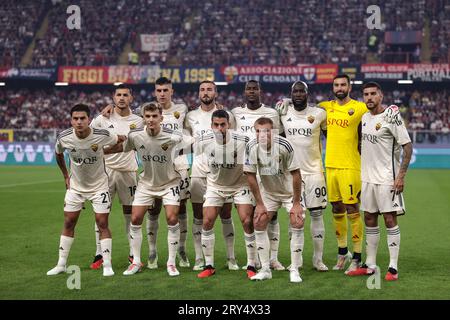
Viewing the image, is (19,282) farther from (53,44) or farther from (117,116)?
(53,44)

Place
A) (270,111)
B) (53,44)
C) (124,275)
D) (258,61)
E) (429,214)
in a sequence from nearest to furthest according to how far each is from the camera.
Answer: (124,275) < (270,111) < (429,214) < (258,61) < (53,44)

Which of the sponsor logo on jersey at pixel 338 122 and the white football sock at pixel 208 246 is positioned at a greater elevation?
the sponsor logo on jersey at pixel 338 122

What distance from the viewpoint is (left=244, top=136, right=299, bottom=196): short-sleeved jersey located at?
24.9 feet

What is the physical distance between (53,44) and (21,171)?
18054mm

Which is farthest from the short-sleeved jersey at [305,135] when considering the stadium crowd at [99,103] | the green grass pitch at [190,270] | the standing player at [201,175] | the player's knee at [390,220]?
the stadium crowd at [99,103]

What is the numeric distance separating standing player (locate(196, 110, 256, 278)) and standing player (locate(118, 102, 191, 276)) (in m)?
0.38

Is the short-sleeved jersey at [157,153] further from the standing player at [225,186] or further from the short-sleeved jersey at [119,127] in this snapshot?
the short-sleeved jersey at [119,127]

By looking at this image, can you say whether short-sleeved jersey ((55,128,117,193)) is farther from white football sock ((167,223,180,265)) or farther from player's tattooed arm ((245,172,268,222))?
player's tattooed arm ((245,172,268,222))

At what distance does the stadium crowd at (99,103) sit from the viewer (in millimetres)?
37509

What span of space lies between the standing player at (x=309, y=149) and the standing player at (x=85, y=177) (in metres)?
2.28

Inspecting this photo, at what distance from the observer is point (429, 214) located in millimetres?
13859

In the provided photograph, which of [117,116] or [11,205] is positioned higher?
[117,116]

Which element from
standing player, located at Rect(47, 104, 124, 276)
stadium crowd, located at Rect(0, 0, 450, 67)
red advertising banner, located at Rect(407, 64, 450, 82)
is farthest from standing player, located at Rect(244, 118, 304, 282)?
stadium crowd, located at Rect(0, 0, 450, 67)

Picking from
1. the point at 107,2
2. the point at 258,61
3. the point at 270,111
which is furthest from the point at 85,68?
the point at 270,111
